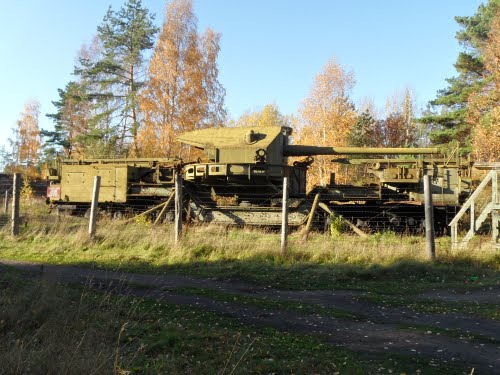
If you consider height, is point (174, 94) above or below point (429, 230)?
above

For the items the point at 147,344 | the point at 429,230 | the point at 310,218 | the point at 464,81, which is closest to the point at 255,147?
the point at 310,218

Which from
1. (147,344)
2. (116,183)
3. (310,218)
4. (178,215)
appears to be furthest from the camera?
(116,183)

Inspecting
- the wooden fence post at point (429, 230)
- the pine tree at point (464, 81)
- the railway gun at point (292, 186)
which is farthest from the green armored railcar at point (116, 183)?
the pine tree at point (464, 81)

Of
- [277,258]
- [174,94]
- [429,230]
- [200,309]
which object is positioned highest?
[174,94]

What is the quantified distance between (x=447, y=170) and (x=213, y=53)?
2037 centimetres

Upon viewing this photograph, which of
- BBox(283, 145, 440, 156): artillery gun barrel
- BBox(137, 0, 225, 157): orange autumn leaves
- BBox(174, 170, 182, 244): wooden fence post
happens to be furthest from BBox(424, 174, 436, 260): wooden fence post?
BBox(137, 0, 225, 157): orange autumn leaves

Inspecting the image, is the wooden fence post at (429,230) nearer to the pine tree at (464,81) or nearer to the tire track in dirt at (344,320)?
the tire track in dirt at (344,320)

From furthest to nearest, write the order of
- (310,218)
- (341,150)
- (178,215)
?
(341,150), (310,218), (178,215)

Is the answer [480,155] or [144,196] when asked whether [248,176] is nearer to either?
[144,196]

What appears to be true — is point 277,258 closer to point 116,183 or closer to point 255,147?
point 255,147

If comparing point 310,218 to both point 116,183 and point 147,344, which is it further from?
point 116,183

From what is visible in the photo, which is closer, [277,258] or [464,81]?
[277,258]

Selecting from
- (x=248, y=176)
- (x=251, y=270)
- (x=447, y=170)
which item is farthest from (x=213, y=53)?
(x=251, y=270)

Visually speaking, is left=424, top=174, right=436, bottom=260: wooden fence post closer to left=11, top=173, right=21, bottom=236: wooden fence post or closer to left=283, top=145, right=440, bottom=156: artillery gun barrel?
left=283, top=145, right=440, bottom=156: artillery gun barrel
